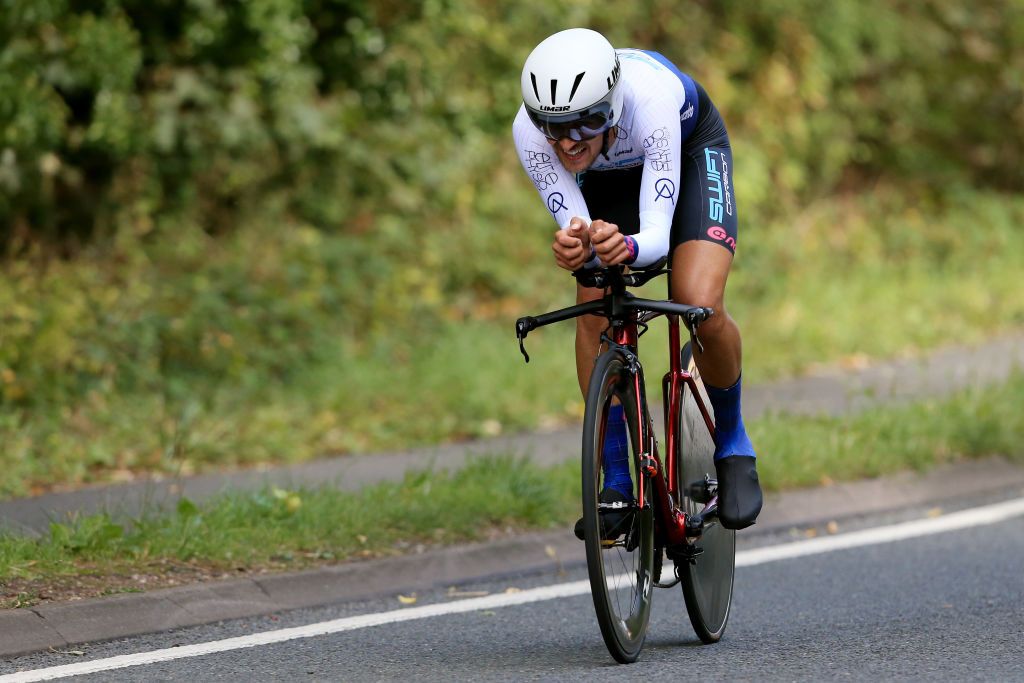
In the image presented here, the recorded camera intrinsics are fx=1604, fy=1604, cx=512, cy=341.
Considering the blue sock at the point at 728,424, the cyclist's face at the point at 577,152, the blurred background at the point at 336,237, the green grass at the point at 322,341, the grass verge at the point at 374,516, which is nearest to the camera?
the cyclist's face at the point at 577,152

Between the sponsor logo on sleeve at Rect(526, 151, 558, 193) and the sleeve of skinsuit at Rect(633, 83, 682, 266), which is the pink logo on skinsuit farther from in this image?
the sponsor logo on sleeve at Rect(526, 151, 558, 193)

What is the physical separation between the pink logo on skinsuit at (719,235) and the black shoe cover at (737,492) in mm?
790

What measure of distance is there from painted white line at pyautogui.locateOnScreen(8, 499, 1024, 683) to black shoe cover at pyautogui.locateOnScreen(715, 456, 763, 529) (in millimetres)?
1069

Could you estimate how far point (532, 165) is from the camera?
521cm

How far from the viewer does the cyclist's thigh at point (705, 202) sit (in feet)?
17.8

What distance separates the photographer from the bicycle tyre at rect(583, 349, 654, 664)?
190 inches

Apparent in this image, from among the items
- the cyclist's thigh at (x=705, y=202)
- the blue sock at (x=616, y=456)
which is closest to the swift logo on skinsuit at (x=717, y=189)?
the cyclist's thigh at (x=705, y=202)

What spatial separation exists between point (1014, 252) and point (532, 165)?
1170 cm

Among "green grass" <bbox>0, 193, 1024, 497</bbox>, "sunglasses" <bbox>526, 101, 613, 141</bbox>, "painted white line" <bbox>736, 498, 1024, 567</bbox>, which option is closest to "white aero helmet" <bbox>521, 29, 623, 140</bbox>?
"sunglasses" <bbox>526, 101, 613, 141</bbox>

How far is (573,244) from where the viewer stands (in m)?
4.96

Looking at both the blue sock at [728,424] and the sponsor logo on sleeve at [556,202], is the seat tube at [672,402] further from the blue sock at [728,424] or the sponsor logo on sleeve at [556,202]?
the sponsor logo on sleeve at [556,202]

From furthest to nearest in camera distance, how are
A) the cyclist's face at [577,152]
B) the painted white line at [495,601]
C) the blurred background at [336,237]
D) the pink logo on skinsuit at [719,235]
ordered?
the blurred background at [336,237], the pink logo on skinsuit at [719,235], the painted white line at [495,601], the cyclist's face at [577,152]

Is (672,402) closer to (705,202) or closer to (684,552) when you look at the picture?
(684,552)

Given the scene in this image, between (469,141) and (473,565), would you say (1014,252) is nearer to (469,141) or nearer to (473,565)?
(469,141)
